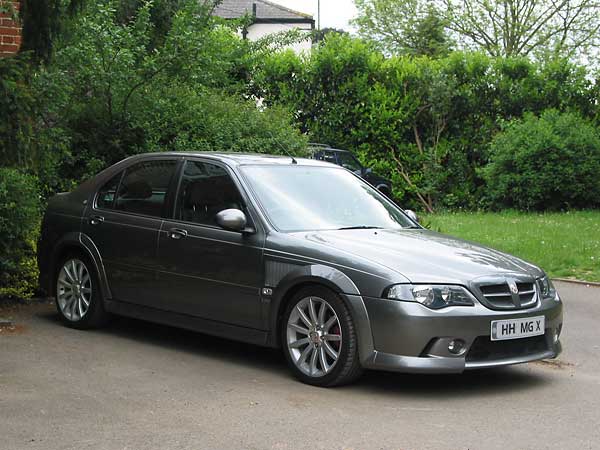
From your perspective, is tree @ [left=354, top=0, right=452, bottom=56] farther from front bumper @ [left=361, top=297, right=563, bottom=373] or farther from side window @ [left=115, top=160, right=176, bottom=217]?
front bumper @ [left=361, top=297, right=563, bottom=373]

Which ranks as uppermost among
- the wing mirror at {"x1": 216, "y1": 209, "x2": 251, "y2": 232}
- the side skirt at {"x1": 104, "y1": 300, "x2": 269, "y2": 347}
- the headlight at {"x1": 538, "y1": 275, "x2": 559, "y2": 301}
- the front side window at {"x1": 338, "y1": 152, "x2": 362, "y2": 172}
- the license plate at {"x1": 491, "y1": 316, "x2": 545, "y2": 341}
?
the wing mirror at {"x1": 216, "y1": 209, "x2": 251, "y2": 232}

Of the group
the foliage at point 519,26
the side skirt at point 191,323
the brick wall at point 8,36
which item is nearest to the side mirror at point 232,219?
the side skirt at point 191,323

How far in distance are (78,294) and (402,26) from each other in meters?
50.4

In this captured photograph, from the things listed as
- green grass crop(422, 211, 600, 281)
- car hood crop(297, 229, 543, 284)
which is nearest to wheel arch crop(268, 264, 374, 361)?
car hood crop(297, 229, 543, 284)

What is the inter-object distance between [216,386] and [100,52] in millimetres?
6108

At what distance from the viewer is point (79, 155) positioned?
12.4 metres

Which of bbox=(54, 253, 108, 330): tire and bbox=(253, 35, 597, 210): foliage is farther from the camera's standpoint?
bbox=(253, 35, 597, 210): foliage

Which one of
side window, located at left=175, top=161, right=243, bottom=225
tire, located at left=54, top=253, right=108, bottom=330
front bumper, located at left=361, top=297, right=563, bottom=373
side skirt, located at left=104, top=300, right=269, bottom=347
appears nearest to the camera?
front bumper, located at left=361, top=297, right=563, bottom=373

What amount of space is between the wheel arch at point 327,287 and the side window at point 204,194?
0.94 m

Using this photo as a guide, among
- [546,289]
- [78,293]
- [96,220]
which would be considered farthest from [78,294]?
[546,289]

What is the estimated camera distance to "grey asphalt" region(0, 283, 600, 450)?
5797 millimetres

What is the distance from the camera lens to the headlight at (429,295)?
679cm

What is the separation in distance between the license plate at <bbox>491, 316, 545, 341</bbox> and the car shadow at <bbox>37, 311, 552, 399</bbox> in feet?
1.41

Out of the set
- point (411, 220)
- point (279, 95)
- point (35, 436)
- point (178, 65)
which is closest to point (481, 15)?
point (279, 95)
